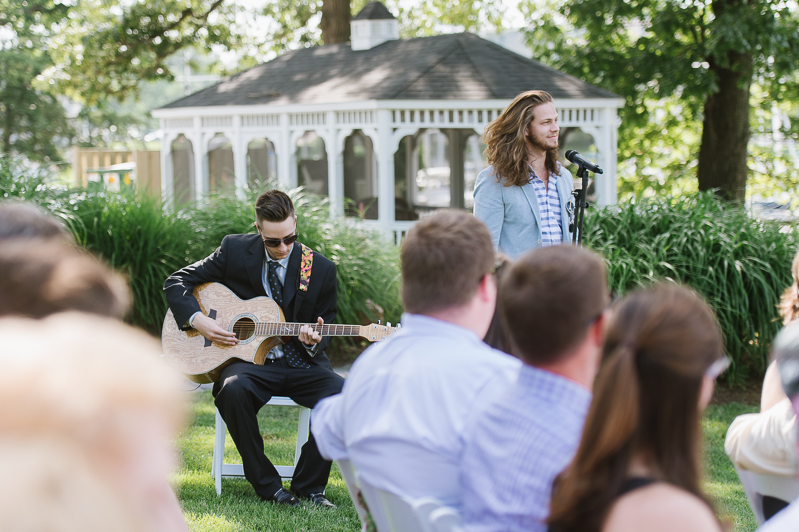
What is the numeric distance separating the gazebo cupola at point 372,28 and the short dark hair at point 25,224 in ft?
40.7

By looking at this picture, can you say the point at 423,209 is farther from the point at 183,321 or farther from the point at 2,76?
the point at 2,76

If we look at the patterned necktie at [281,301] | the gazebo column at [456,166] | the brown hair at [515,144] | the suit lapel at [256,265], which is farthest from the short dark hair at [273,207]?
the gazebo column at [456,166]

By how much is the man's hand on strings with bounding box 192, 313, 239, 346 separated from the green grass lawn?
2.85 feet

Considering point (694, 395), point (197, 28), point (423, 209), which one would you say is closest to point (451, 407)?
point (694, 395)

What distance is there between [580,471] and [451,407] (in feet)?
1.69

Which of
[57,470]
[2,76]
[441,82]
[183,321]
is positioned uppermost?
[2,76]

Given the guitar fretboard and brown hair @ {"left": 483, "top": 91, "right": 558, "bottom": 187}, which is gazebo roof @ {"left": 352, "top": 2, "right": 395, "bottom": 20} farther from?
the guitar fretboard

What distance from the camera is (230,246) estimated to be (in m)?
4.73

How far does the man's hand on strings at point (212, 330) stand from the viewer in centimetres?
450

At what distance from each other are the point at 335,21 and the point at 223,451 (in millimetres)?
13668

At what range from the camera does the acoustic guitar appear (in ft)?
14.9

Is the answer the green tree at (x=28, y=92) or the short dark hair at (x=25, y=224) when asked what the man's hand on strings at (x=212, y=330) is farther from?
the green tree at (x=28, y=92)

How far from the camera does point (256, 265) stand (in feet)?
15.3

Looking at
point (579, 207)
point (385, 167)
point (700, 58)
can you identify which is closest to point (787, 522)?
point (579, 207)
